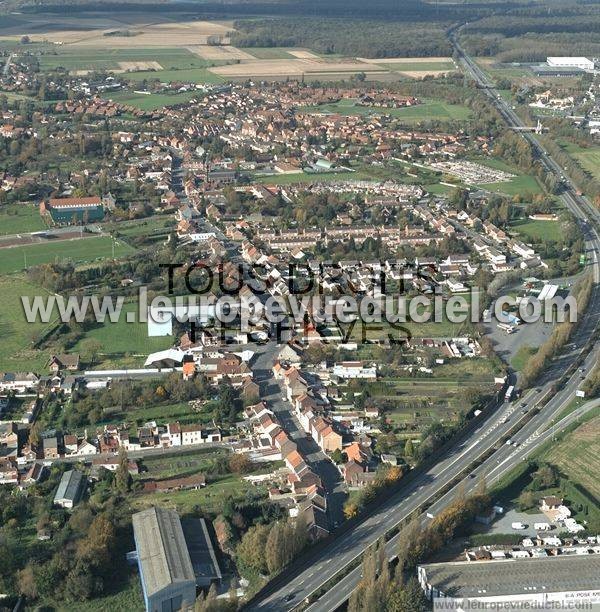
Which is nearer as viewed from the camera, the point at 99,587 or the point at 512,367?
the point at 99,587

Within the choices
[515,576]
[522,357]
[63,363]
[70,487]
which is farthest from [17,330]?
[515,576]

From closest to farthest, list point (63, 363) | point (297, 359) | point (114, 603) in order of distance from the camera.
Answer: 1. point (114, 603)
2. point (63, 363)
3. point (297, 359)

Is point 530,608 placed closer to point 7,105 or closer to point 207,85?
point 7,105

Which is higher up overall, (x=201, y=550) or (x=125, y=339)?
(x=201, y=550)

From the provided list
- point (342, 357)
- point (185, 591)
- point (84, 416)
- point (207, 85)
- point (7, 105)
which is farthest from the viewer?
point (207, 85)

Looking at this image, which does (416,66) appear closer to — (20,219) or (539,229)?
(539,229)

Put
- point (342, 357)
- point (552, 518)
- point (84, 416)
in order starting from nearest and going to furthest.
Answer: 1. point (552, 518)
2. point (84, 416)
3. point (342, 357)

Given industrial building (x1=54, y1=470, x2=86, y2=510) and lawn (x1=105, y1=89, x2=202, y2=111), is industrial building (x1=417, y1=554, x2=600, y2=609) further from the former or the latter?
lawn (x1=105, y1=89, x2=202, y2=111)

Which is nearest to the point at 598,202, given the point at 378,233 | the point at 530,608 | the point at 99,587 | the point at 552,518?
the point at 378,233
